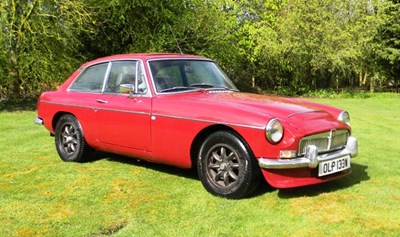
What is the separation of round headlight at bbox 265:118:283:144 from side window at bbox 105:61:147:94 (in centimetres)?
179

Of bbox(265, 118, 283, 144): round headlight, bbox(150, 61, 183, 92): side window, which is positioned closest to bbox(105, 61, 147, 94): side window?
bbox(150, 61, 183, 92): side window

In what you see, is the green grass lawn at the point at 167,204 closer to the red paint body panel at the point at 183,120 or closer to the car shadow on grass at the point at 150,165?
the car shadow on grass at the point at 150,165

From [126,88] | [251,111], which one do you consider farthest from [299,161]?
[126,88]

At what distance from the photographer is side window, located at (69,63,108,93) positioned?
6069mm

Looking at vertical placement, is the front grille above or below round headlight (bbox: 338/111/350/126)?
below

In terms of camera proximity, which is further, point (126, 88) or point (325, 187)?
point (126, 88)

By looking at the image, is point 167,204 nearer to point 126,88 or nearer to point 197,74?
point 126,88

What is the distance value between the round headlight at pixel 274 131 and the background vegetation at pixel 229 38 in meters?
11.3

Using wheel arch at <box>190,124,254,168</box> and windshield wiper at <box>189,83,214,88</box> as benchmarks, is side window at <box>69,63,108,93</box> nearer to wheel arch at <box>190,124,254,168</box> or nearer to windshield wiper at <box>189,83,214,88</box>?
windshield wiper at <box>189,83,214,88</box>

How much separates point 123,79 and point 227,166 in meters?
1.99

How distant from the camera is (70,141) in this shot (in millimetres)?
6379

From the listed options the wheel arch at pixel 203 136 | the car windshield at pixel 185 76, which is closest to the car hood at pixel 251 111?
the wheel arch at pixel 203 136

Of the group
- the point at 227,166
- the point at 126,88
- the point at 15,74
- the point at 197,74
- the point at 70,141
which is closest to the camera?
the point at 227,166

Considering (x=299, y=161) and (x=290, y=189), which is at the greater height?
(x=299, y=161)
